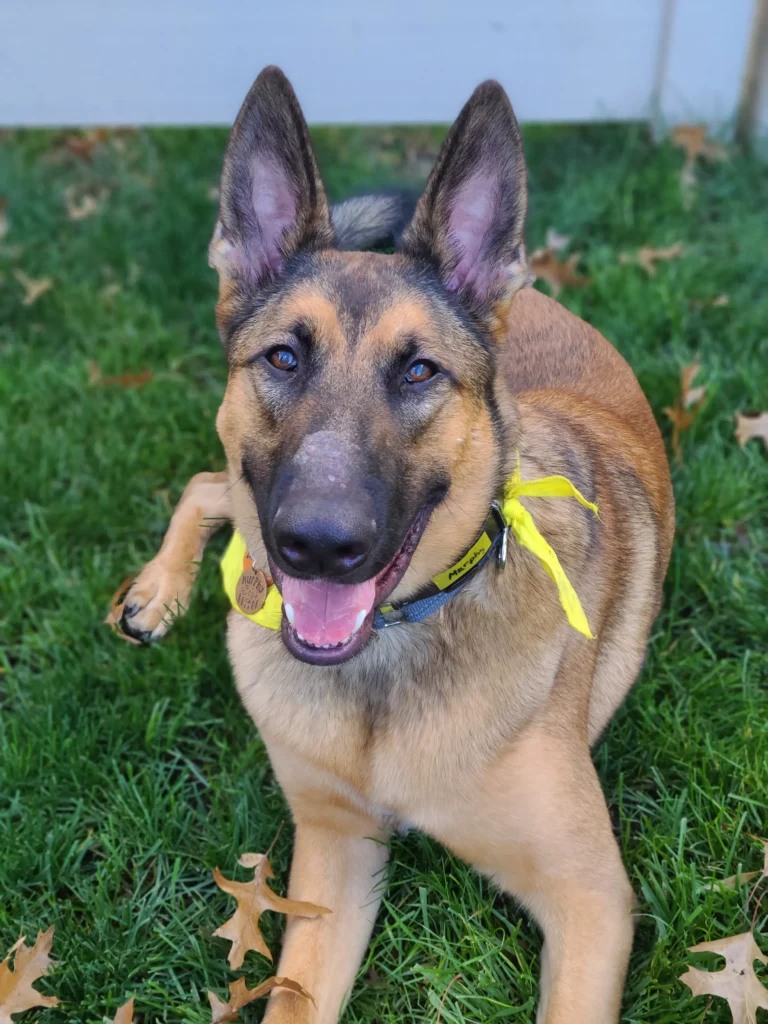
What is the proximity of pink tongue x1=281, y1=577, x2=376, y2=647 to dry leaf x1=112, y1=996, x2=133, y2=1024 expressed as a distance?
105 cm

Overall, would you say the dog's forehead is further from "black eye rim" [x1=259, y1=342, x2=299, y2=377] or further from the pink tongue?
the pink tongue

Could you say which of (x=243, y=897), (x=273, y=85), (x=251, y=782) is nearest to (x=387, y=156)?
(x=273, y=85)

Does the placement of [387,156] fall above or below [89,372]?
above

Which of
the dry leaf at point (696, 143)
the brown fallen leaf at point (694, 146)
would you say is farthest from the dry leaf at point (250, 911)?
the dry leaf at point (696, 143)

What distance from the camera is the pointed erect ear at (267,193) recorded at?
7.64ft

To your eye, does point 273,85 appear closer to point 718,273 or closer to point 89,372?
point 89,372

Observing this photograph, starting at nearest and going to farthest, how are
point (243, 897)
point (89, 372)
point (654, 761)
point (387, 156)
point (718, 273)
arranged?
point (243, 897)
point (654, 761)
point (89, 372)
point (718, 273)
point (387, 156)

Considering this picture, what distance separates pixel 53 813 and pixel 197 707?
59 centimetres

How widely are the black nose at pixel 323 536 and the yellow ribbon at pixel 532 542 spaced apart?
42cm

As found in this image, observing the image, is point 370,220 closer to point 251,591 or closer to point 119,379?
point 251,591

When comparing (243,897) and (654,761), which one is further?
(654,761)

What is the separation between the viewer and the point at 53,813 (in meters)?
2.87

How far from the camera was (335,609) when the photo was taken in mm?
2205

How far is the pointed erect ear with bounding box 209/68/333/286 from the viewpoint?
7.64 ft
